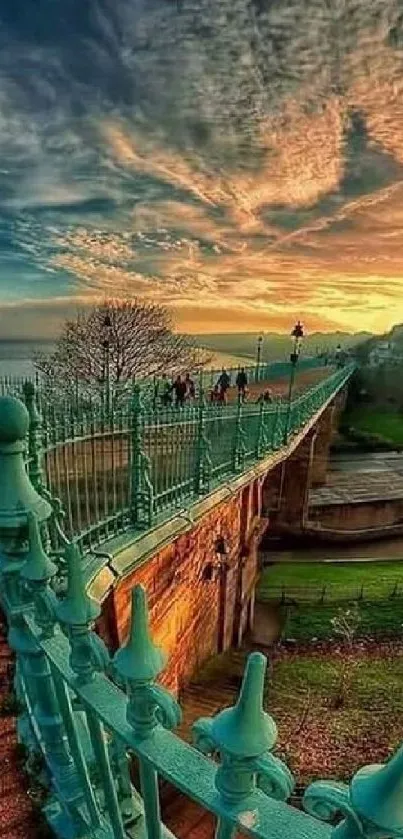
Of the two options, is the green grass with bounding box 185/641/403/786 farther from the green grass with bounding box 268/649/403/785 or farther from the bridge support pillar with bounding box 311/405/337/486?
the bridge support pillar with bounding box 311/405/337/486

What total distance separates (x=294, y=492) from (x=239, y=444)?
19.9m

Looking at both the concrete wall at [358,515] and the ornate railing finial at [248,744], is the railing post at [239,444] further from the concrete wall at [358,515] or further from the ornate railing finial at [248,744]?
the concrete wall at [358,515]

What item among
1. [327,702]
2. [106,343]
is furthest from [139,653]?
[106,343]

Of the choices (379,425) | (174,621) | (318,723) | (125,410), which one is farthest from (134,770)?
(379,425)

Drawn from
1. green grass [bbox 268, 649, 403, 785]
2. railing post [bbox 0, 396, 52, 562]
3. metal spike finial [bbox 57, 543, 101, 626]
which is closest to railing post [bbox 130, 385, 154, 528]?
railing post [bbox 0, 396, 52, 562]

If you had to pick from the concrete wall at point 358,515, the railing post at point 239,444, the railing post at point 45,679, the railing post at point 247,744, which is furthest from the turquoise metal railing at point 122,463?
the concrete wall at point 358,515

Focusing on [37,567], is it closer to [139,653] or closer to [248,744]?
[139,653]

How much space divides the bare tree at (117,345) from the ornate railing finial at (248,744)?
25.3m

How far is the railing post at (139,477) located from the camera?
685cm

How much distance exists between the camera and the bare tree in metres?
28.1

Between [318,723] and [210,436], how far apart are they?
814 centimetres

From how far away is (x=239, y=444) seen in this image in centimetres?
1158

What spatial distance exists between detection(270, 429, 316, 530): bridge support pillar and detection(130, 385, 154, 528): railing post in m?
23.5

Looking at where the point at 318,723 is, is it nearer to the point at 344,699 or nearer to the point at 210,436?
the point at 344,699
